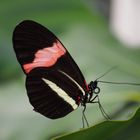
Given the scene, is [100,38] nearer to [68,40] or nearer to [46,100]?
[68,40]

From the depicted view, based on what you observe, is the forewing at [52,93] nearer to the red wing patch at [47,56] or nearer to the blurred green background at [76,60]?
the red wing patch at [47,56]

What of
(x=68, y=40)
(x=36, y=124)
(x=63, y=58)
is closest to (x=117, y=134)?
(x=63, y=58)

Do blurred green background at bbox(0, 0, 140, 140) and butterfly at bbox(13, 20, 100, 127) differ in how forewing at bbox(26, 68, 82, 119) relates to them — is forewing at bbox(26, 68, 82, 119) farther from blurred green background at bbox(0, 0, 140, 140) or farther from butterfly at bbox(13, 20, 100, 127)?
blurred green background at bbox(0, 0, 140, 140)

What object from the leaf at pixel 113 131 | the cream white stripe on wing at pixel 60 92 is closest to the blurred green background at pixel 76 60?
the cream white stripe on wing at pixel 60 92

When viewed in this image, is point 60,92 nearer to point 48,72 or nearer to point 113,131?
point 48,72

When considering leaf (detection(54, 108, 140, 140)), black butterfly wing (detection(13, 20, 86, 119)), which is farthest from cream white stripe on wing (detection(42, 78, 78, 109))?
leaf (detection(54, 108, 140, 140))

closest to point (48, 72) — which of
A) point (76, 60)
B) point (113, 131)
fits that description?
point (113, 131)
